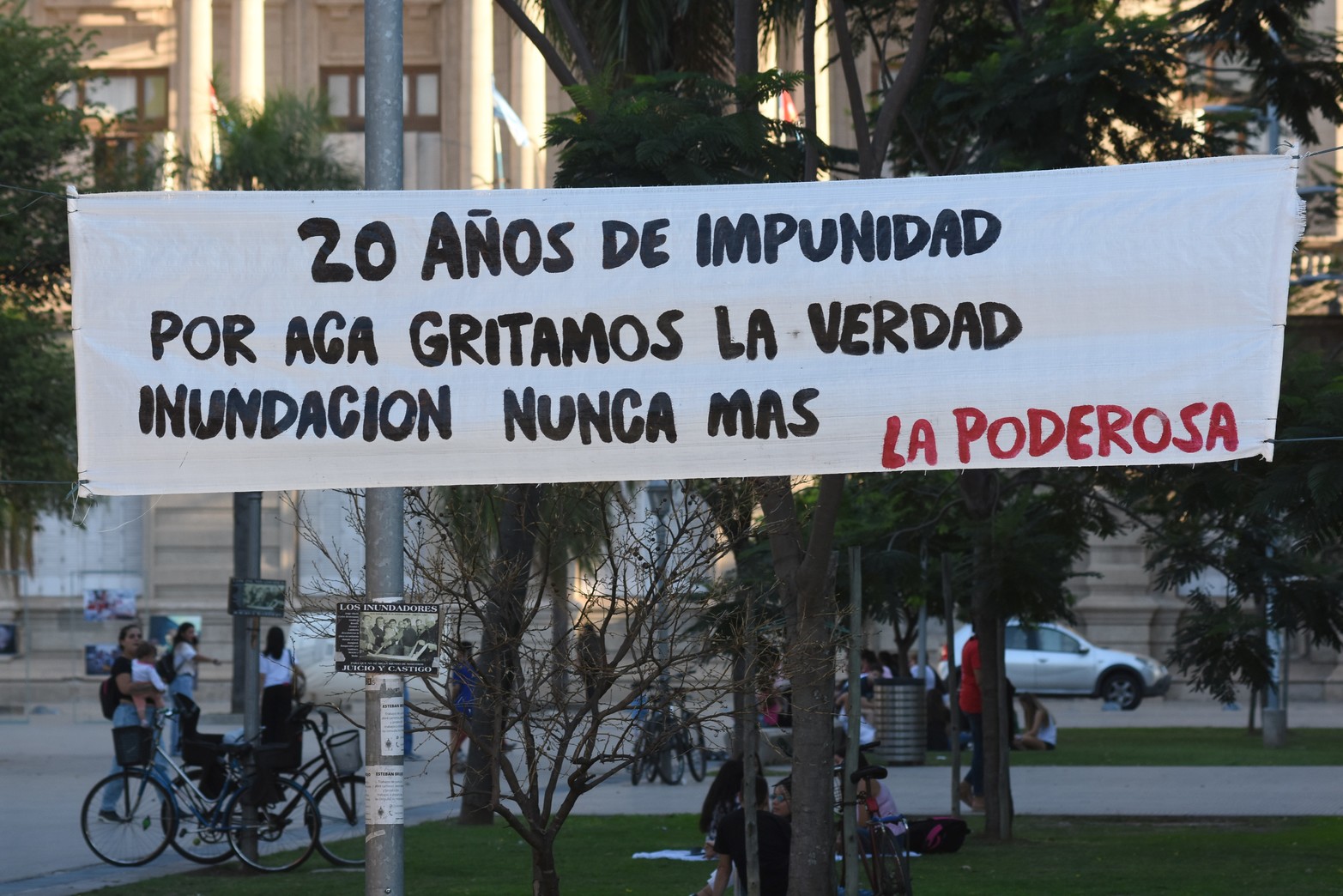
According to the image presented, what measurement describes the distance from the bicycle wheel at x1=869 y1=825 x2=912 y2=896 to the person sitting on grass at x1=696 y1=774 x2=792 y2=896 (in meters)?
0.59

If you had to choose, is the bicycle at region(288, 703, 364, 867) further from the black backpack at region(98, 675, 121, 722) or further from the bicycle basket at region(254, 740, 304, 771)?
the black backpack at region(98, 675, 121, 722)

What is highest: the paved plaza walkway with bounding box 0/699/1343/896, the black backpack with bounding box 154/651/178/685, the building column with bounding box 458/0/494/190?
the building column with bounding box 458/0/494/190

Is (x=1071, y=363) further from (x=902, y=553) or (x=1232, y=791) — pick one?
(x=1232, y=791)

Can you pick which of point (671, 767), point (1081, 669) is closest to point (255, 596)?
point (671, 767)

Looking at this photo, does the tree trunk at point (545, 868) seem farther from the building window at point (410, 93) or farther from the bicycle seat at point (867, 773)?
the building window at point (410, 93)

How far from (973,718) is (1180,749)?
914 centimetres

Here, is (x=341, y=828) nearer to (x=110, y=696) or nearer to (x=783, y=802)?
(x=110, y=696)

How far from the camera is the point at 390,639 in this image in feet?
24.7

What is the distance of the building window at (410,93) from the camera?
45.3m

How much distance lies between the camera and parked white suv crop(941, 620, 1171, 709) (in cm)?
3766

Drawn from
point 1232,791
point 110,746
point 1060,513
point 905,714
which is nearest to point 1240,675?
point 1060,513

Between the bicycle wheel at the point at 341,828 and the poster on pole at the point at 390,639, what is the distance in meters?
7.04

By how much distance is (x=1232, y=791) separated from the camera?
20.4m

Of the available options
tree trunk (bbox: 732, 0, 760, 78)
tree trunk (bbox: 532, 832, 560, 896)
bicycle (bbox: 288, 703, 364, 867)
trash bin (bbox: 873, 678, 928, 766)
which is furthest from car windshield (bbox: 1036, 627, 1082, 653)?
tree trunk (bbox: 532, 832, 560, 896)
